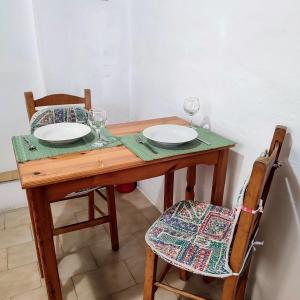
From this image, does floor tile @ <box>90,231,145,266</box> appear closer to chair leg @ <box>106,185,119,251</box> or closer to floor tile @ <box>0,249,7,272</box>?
chair leg @ <box>106,185,119,251</box>

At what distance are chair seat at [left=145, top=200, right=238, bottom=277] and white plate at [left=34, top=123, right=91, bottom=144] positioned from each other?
1.64ft

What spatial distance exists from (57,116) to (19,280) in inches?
35.2

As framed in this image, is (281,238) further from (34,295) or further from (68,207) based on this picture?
(68,207)

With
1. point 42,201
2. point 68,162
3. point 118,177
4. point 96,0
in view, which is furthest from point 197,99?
point 96,0

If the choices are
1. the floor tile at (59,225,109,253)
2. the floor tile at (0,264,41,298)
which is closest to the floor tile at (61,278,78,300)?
the floor tile at (0,264,41,298)

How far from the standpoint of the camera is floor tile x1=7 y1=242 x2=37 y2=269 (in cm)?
157

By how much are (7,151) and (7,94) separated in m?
0.41

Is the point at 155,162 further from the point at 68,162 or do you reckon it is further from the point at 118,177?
the point at 68,162

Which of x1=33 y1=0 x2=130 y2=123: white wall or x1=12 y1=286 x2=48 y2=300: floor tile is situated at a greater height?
x1=33 y1=0 x2=130 y2=123: white wall

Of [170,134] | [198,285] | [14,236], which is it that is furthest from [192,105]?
[14,236]

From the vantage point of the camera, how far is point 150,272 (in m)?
1.09

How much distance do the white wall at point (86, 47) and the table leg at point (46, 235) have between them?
1168mm

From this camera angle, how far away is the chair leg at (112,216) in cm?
158

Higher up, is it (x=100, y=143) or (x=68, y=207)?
(x=100, y=143)
